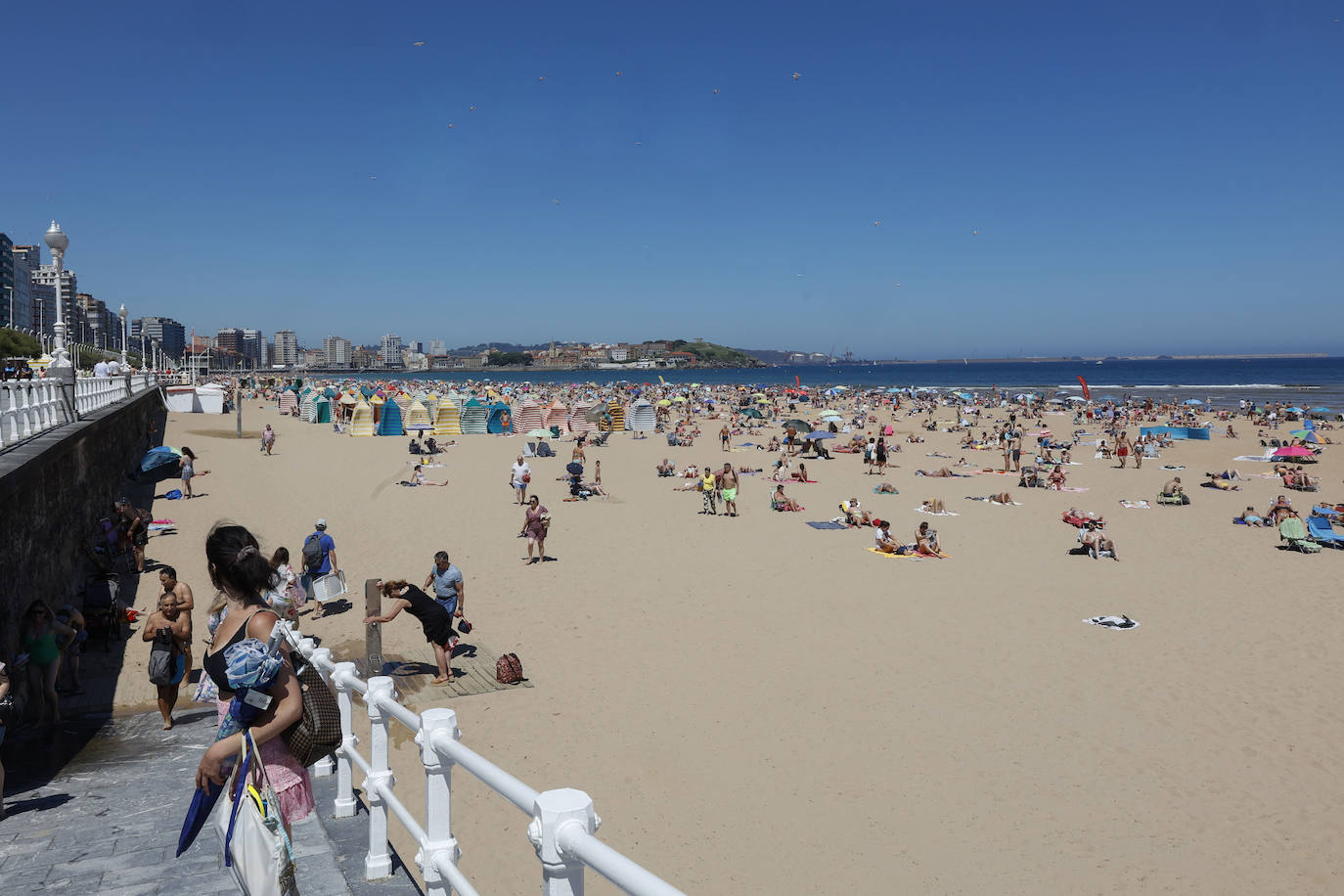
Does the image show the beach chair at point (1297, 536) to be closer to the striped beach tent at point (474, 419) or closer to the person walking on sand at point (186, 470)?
the person walking on sand at point (186, 470)

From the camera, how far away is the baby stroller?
326 inches

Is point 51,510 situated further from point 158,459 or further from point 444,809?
point 158,459

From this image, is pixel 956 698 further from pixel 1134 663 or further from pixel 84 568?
pixel 84 568

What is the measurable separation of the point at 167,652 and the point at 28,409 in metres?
5.48

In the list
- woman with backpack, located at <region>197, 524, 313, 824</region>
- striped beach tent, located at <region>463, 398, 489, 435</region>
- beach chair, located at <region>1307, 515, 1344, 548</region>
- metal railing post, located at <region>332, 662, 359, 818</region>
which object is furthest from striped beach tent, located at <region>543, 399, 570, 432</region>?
woman with backpack, located at <region>197, 524, 313, 824</region>

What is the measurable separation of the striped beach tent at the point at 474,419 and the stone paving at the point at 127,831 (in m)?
29.0

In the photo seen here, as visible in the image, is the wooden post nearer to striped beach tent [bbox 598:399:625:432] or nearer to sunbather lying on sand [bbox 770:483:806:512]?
sunbather lying on sand [bbox 770:483:806:512]

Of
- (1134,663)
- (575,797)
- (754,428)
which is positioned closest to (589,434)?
(754,428)

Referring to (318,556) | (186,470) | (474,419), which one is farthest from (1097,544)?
(474,419)

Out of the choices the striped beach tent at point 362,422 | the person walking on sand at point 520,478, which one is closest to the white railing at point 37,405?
the person walking on sand at point 520,478

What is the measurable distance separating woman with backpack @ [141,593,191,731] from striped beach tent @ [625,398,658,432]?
29.4 meters

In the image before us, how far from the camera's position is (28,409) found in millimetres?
9531

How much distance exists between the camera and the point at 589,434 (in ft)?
108

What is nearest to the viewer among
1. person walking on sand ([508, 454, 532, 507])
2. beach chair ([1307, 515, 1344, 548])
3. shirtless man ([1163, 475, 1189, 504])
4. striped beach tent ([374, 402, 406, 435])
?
beach chair ([1307, 515, 1344, 548])
